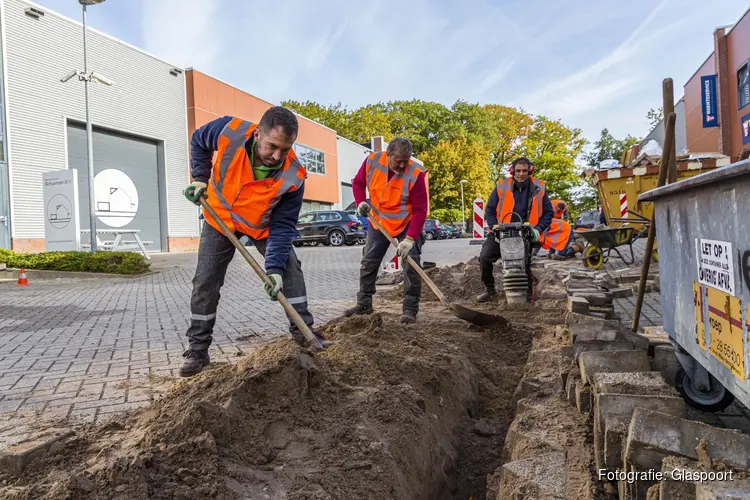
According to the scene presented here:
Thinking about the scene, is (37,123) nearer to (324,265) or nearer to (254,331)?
(324,265)

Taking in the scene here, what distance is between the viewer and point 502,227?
6102 mm

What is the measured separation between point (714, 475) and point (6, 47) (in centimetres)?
1972

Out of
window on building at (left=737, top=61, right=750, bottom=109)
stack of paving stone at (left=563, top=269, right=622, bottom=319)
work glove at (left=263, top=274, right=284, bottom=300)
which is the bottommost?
stack of paving stone at (left=563, top=269, right=622, bottom=319)

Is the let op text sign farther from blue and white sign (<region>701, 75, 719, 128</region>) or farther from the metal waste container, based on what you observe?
blue and white sign (<region>701, 75, 719, 128</region>)

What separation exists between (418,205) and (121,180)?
58.3 feet

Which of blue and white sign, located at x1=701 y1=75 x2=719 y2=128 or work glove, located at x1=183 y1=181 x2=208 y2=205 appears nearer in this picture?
work glove, located at x1=183 y1=181 x2=208 y2=205

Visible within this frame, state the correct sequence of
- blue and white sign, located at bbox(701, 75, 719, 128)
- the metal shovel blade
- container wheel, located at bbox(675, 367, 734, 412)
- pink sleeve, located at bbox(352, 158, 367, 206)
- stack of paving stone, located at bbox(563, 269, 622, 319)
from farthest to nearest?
blue and white sign, located at bbox(701, 75, 719, 128)
pink sleeve, located at bbox(352, 158, 367, 206)
the metal shovel blade
stack of paving stone, located at bbox(563, 269, 622, 319)
container wheel, located at bbox(675, 367, 734, 412)

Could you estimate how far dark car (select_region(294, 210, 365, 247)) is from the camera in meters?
22.9

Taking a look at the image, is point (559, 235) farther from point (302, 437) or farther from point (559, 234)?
point (302, 437)

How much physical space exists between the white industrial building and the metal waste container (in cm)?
1762

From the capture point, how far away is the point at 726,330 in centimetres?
226

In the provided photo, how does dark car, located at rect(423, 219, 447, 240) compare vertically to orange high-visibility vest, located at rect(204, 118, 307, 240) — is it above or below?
above

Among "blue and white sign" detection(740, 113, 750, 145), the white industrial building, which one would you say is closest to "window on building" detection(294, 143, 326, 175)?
the white industrial building

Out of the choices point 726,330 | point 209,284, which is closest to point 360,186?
point 209,284
